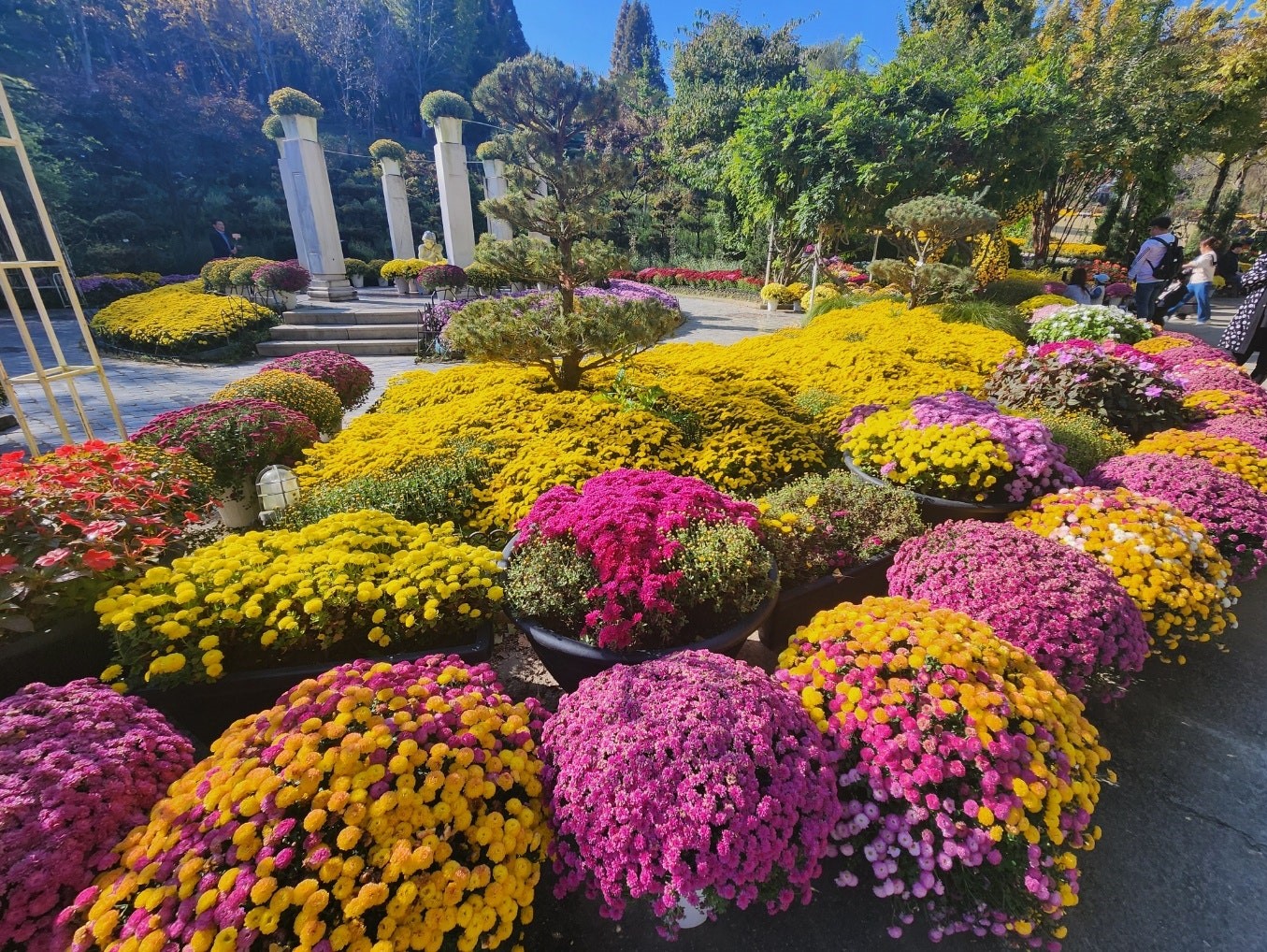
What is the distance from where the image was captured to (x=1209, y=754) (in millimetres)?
2254

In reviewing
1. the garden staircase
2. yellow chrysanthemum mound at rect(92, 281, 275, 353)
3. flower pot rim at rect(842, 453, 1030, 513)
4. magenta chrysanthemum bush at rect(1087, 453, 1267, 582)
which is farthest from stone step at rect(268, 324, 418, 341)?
magenta chrysanthemum bush at rect(1087, 453, 1267, 582)

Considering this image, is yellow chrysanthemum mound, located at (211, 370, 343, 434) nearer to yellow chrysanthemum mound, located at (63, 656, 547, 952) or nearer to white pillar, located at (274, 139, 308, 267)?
yellow chrysanthemum mound, located at (63, 656, 547, 952)

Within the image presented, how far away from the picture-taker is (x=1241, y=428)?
3941 millimetres

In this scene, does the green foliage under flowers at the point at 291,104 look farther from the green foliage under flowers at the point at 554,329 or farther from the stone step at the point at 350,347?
the green foliage under flowers at the point at 554,329

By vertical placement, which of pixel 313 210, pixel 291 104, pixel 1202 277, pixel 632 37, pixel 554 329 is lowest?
pixel 554 329

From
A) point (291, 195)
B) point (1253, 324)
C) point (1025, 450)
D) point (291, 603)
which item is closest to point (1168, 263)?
point (1253, 324)

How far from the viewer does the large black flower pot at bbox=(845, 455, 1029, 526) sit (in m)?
3.26

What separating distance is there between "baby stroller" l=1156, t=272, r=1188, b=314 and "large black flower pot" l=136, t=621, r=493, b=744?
Answer: 44.4 ft

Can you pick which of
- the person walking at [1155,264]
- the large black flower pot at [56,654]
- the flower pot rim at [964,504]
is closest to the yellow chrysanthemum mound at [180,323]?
the large black flower pot at [56,654]

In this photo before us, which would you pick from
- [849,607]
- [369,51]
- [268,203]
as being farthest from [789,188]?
[369,51]

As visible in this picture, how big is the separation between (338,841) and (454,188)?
→ 65.4 ft

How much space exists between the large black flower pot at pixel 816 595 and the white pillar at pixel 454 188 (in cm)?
1703

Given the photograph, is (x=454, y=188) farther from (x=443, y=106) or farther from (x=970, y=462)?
(x=970, y=462)

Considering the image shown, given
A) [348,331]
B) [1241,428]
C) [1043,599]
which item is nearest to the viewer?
[1043,599]
